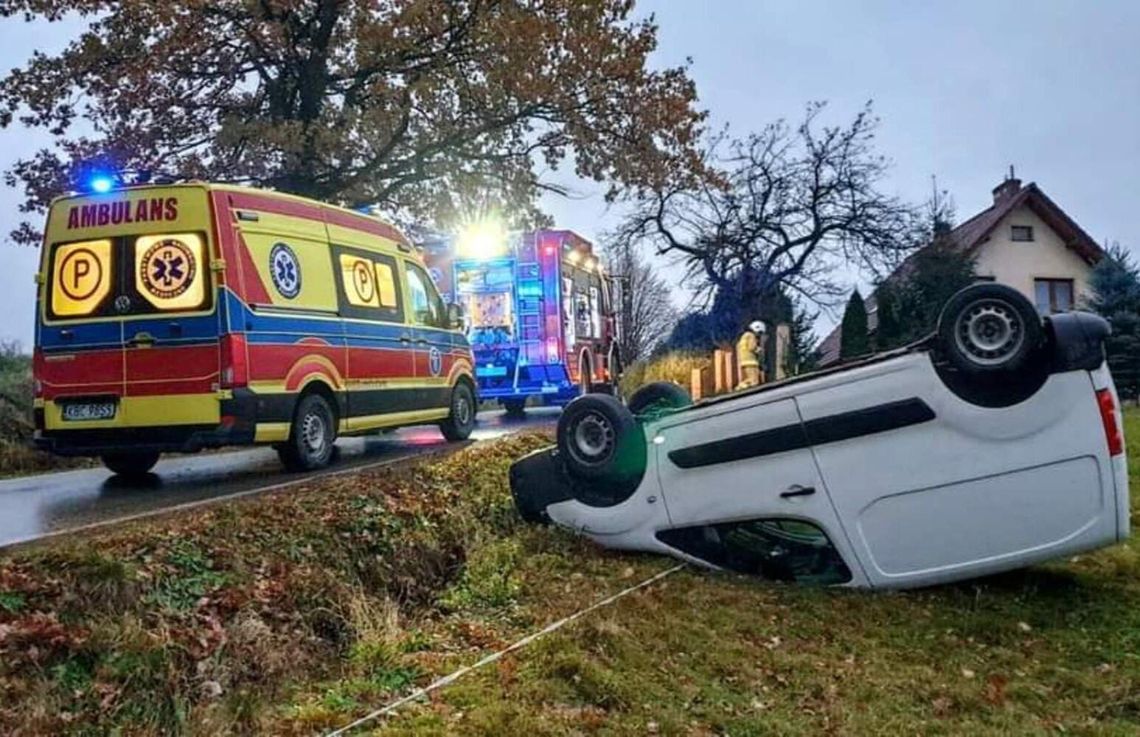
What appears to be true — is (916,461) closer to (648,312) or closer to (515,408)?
(515,408)

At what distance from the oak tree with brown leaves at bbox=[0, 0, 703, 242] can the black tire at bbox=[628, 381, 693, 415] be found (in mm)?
10212

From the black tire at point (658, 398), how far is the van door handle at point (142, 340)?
4088 millimetres

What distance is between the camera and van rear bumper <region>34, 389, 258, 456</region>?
27.2ft

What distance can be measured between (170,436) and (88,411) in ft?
2.67

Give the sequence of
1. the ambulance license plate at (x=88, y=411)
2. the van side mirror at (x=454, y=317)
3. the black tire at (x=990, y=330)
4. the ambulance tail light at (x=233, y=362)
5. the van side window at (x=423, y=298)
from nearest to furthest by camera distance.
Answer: the black tire at (x=990, y=330), the ambulance tail light at (x=233, y=362), the ambulance license plate at (x=88, y=411), the van side window at (x=423, y=298), the van side mirror at (x=454, y=317)

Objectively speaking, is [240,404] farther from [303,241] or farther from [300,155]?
[300,155]

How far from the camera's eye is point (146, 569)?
5.13m

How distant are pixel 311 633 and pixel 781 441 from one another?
3.08 meters

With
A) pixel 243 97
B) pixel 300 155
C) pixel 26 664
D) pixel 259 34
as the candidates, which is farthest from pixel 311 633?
pixel 243 97

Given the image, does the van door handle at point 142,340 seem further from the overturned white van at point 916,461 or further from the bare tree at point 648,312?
the bare tree at point 648,312

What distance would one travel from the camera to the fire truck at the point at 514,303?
57.0ft

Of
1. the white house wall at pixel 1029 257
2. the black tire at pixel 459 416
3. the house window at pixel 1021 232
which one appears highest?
the house window at pixel 1021 232

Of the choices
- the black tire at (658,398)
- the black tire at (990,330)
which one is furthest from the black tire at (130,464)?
the black tire at (990,330)

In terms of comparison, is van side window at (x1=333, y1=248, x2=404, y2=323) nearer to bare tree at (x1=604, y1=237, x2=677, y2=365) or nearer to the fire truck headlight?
the fire truck headlight
